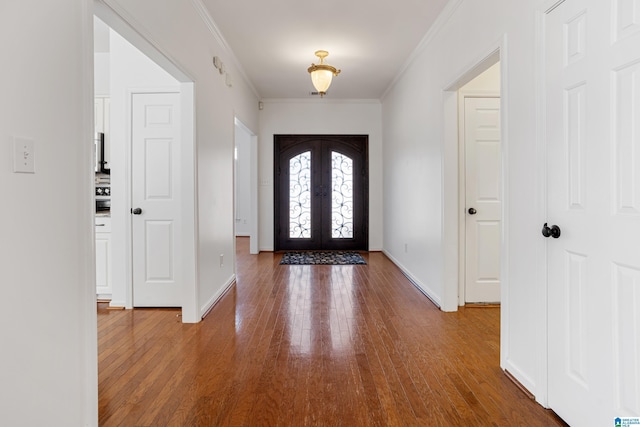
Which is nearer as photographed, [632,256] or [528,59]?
[632,256]

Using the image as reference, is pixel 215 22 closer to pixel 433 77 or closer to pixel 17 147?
pixel 433 77

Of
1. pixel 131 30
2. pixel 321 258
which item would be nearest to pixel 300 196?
pixel 321 258

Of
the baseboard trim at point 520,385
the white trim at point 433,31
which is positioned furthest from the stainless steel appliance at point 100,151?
the baseboard trim at point 520,385

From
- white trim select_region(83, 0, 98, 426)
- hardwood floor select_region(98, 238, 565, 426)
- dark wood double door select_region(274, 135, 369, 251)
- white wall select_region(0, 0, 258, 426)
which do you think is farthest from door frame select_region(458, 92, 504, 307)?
dark wood double door select_region(274, 135, 369, 251)

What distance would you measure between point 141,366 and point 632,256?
2653 millimetres

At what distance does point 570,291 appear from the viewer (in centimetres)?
174

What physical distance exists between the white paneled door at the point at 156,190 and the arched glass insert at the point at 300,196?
357cm

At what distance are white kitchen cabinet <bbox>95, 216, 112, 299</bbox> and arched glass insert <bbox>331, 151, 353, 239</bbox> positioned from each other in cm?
410

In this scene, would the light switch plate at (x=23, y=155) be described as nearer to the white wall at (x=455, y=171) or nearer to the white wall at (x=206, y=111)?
the white wall at (x=206, y=111)

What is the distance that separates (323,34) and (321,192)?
344cm

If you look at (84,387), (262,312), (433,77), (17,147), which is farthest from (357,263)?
(17,147)

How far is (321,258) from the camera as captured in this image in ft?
20.4

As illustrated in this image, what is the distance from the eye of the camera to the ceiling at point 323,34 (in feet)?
10.8

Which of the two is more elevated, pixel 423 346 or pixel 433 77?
pixel 433 77
